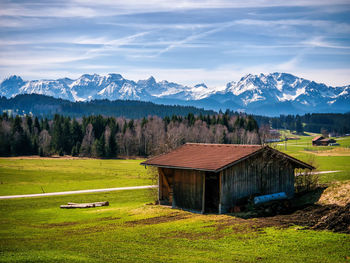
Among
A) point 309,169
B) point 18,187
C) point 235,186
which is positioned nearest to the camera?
point 235,186

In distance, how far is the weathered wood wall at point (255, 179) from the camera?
85.6ft

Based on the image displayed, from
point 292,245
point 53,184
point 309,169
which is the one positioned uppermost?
point 309,169

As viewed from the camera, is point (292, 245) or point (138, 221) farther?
point (138, 221)

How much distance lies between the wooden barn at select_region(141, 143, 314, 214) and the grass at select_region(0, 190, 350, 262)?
172 centimetres

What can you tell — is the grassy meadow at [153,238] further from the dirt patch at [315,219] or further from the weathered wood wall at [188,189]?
the weathered wood wall at [188,189]

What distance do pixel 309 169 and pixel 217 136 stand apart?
98243mm

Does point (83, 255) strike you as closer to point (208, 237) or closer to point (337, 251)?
point (208, 237)

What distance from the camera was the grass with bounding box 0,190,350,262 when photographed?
51.6 feet

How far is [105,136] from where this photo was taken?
393 ft

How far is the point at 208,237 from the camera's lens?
19.4m

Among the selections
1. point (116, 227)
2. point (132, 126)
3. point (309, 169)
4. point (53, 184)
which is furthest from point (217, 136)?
point (116, 227)

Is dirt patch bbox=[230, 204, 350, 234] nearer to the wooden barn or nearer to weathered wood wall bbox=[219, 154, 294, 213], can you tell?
weathered wood wall bbox=[219, 154, 294, 213]

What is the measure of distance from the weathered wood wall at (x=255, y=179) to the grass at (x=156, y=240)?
90.5 inches

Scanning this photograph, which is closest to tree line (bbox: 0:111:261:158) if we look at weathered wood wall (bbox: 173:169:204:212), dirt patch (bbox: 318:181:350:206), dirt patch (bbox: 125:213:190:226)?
weathered wood wall (bbox: 173:169:204:212)
